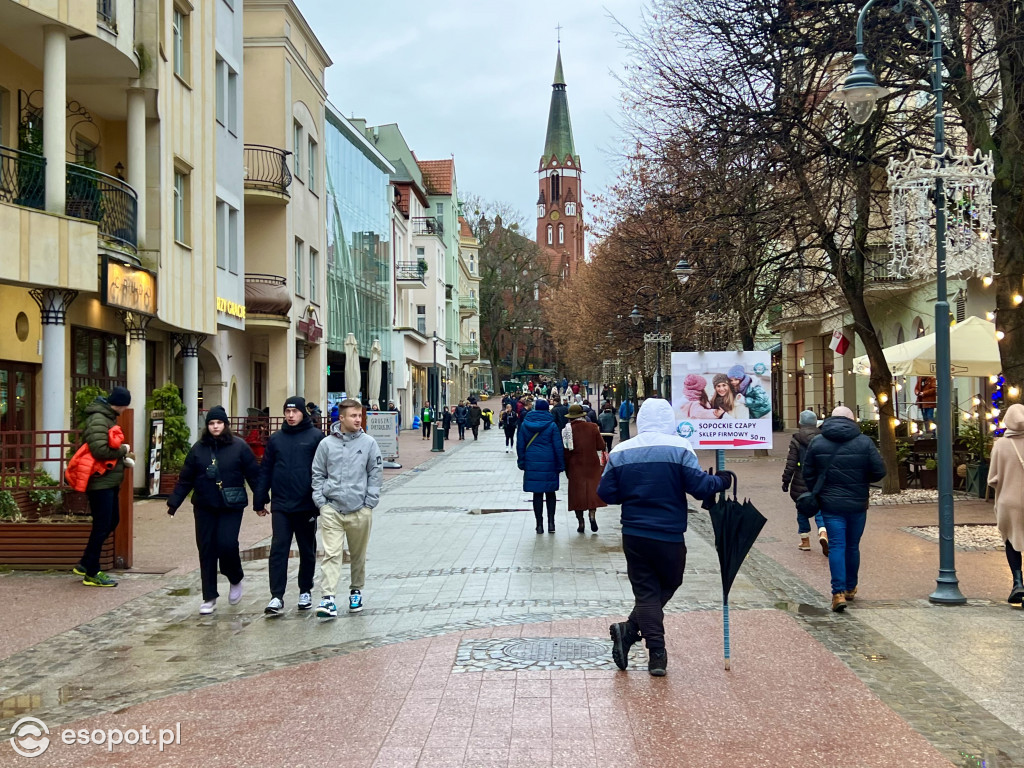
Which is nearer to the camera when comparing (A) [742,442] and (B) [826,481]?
(B) [826,481]

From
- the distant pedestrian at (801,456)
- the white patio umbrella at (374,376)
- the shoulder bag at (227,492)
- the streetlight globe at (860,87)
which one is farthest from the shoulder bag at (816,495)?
the white patio umbrella at (374,376)

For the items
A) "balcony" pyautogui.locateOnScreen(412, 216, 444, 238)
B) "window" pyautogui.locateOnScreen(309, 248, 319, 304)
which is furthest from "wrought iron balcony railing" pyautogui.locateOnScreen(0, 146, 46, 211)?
"balcony" pyautogui.locateOnScreen(412, 216, 444, 238)

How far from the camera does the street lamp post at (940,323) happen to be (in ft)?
32.2

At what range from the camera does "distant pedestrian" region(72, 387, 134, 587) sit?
1091 cm

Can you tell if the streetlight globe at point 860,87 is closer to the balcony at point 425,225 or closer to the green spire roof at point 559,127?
the balcony at point 425,225

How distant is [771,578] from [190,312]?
14431 mm

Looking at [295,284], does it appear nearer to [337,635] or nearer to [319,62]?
[319,62]

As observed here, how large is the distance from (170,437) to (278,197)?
11.3 meters

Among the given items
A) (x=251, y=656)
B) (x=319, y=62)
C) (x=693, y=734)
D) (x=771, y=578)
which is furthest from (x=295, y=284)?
(x=693, y=734)

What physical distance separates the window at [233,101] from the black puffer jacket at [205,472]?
1799 cm

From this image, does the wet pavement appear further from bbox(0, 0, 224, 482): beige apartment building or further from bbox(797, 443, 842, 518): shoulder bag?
bbox(0, 0, 224, 482): beige apartment building

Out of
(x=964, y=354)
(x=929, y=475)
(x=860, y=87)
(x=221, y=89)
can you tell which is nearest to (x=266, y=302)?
(x=221, y=89)

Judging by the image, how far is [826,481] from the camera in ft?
31.7

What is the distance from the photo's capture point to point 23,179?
52.4 feet
